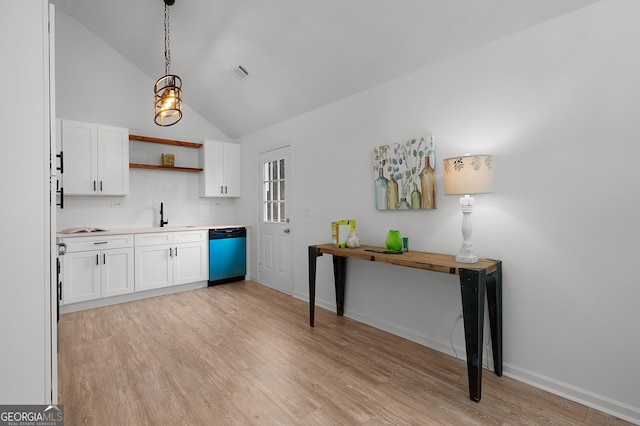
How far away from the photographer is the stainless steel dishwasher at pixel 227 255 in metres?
4.71

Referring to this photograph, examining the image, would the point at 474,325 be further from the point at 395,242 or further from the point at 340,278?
the point at 340,278

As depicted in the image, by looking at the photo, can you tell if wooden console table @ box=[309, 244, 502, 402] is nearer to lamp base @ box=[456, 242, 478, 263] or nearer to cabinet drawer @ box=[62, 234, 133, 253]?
lamp base @ box=[456, 242, 478, 263]

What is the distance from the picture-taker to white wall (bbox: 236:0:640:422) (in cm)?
182

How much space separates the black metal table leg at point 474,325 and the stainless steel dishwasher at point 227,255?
3721 millimetres

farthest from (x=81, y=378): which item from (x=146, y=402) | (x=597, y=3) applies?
(x=597, y=3)

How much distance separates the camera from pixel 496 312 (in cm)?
219

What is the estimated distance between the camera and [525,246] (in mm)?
2174

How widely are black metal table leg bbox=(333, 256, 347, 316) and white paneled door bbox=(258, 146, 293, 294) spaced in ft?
3.31

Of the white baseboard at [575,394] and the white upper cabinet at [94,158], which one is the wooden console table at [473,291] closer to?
the white baseboard at [575,394]

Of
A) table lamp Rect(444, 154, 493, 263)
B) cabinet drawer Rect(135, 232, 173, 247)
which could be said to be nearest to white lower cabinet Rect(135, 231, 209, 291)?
cabinet drawer Rect(135, 232, 173, 247)

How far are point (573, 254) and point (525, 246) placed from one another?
0.87 ft

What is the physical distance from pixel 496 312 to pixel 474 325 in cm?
37

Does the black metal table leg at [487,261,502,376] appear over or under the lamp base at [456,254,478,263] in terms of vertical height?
under

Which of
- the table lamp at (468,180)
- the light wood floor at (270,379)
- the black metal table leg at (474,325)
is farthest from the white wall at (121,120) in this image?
the black metal table leg at (474,325)
